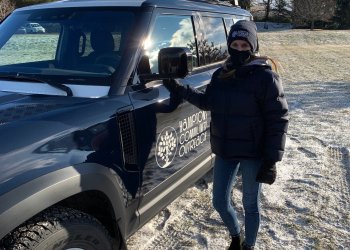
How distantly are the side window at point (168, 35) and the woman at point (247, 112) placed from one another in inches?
10.4

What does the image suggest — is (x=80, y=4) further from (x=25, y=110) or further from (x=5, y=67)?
(x=25, y=110)

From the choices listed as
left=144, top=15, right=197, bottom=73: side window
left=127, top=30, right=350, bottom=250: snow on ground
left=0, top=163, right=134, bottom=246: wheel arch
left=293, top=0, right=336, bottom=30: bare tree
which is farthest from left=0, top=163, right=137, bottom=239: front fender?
left=293, top=0, right=336, bottom=30: bare tree

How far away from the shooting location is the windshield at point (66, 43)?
288 centimetres

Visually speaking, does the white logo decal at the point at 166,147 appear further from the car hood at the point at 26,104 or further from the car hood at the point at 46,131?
the car hood at the point at 26,104

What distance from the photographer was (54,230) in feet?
6.76

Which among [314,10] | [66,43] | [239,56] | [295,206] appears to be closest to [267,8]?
[314,10]

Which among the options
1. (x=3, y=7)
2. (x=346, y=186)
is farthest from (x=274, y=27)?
(x=346, y=186)

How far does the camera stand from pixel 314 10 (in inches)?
1908

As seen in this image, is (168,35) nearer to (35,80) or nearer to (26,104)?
(35,80)

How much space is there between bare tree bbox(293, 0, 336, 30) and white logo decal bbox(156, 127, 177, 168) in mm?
48181

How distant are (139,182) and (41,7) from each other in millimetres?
1742

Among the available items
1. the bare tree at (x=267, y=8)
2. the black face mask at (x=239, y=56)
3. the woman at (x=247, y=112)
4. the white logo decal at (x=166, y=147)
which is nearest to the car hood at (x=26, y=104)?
the white logo decal at (x=166, y=147)

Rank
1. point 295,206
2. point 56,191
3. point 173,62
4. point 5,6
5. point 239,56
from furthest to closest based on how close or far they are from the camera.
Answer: point 5,6 → point 295,206 → point 239,56 → point 173,62 → point 56,191

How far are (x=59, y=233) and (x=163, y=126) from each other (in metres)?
1.18
